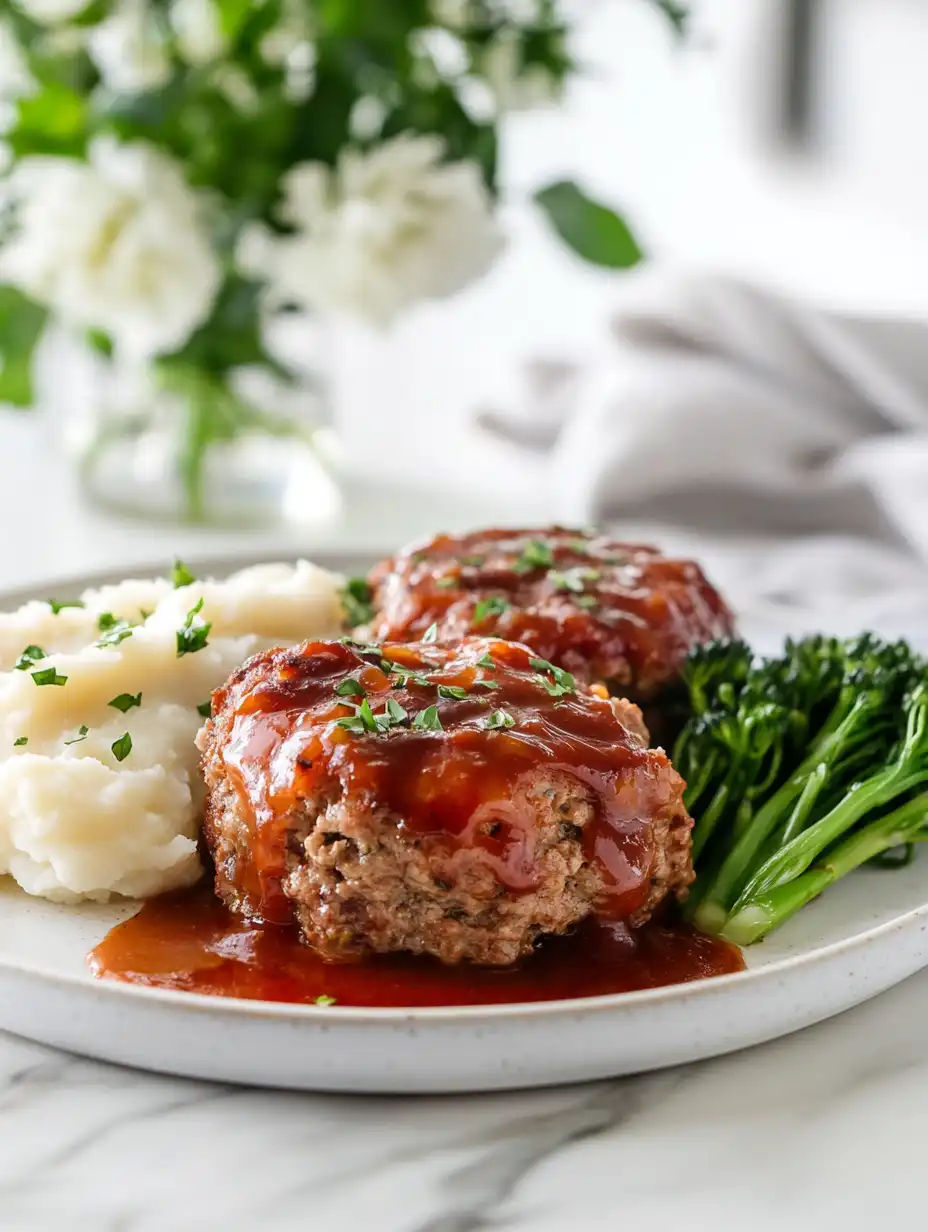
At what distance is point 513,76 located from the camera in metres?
6.96

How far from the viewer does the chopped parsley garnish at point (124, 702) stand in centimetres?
420

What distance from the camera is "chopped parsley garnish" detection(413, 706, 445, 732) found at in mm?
3562

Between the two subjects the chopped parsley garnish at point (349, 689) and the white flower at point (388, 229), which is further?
the white flower at point (388, 229)

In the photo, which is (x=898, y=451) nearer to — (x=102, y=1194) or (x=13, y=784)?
(x=13, y=784)

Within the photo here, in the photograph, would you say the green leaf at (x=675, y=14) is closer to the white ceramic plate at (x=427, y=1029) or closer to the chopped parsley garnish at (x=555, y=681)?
the chopped parsley garnish at (x=555, y=681)

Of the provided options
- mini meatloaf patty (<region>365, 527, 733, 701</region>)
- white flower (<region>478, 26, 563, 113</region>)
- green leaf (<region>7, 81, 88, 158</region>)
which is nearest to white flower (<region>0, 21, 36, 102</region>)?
green leaf (<region>7, 81, 88, 158</region>)

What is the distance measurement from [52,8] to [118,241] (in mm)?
1040

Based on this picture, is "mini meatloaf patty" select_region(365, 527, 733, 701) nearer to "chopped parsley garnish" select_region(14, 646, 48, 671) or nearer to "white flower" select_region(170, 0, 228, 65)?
"chopped parsley garnish" select_region(14, 646, 48, 671)

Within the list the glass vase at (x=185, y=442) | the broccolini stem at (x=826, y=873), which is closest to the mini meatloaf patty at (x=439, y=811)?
the broccolini stem at (x=826, y=873)

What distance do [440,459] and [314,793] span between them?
11169mm

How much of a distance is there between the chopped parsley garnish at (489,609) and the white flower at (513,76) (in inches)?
125

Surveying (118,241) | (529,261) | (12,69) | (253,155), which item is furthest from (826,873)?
(529,261)

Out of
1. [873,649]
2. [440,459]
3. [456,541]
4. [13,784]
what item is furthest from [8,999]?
[440,459]

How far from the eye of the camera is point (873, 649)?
4.95 m
